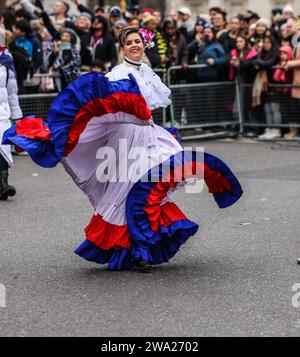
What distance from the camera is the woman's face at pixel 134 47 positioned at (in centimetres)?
695

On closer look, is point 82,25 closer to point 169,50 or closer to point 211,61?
point 169,50

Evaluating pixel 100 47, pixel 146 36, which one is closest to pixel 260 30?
pixel 100 47

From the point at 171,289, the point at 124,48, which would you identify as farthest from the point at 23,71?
the point at 171,289

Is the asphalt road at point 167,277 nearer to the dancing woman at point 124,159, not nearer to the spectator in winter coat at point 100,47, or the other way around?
the dancing woman at point 124,159

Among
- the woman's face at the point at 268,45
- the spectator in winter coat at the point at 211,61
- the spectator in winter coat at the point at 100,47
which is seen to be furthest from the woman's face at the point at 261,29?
the spectator in winter coat at the point at 100,47

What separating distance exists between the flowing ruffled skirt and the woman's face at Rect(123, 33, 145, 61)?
413mm

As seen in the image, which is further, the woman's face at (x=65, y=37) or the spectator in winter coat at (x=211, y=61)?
the spectator in winter coat at (x=211, y=61)

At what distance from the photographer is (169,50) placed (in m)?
15.5

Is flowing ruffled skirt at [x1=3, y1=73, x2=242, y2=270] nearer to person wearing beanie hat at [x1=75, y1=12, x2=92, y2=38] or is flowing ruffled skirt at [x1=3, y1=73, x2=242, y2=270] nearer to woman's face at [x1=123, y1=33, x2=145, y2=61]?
woman's face at [x1=123, y1=33, x2=145, y2=61]

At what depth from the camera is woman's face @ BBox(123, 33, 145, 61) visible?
6.95 metres

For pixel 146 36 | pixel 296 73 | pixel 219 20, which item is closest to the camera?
pixel 146 36

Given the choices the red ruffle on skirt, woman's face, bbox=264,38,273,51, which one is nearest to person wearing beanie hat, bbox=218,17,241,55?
woman's face, bbox=264,38,273,51

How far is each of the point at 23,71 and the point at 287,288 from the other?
853 cm

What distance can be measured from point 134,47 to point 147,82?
0.29 m
